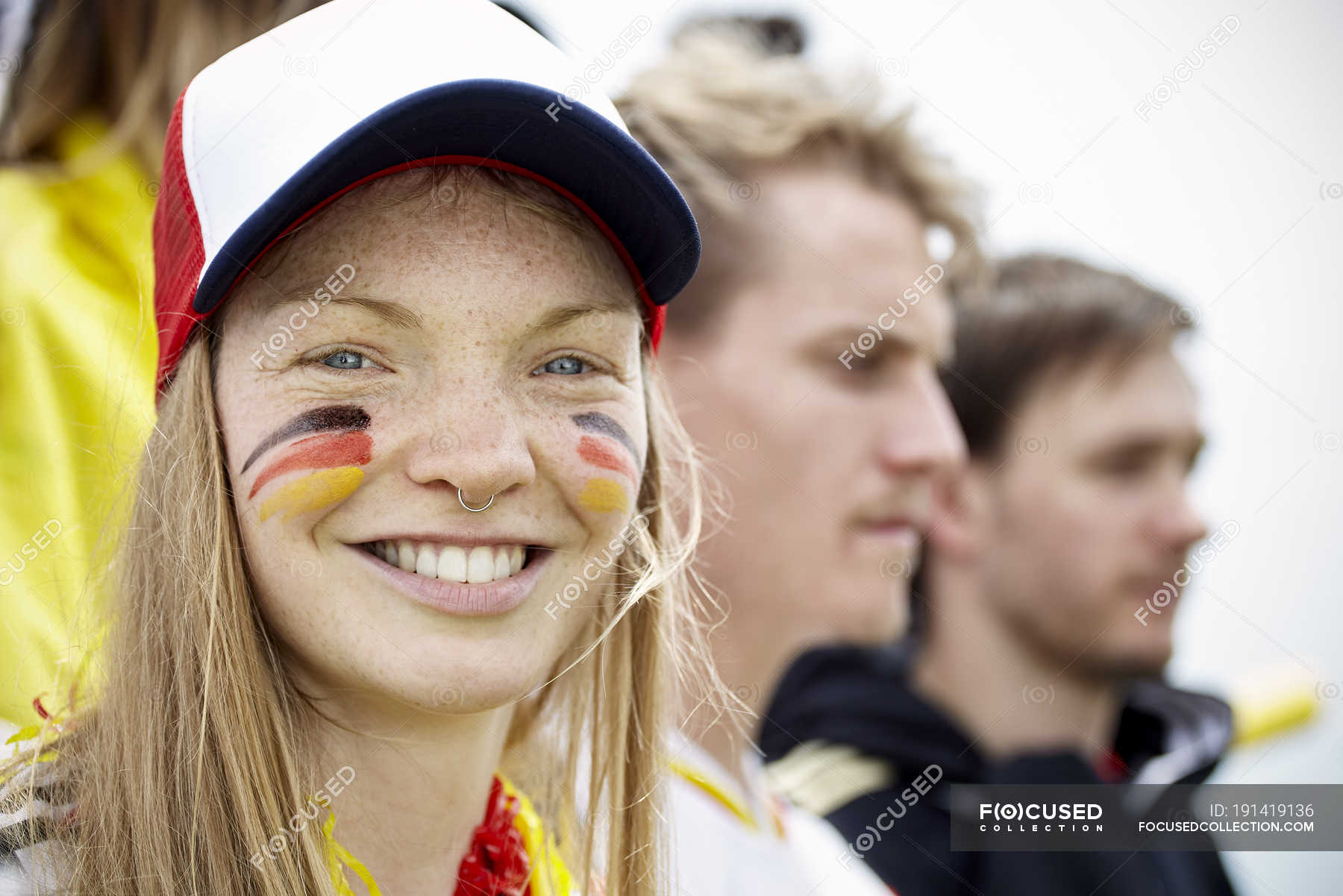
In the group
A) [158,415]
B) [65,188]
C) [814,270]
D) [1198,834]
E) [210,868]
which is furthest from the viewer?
[1198,834]

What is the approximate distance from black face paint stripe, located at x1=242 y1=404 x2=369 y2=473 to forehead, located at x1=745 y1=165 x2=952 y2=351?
1.61 meters

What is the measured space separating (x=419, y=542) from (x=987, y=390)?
2604 mm

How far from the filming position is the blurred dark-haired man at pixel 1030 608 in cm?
320

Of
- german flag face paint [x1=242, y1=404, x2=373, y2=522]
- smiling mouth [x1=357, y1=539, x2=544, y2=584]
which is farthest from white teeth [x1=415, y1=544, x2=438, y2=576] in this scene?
german flag face paint [x1=242, y1=404, x2=373, y2=522]

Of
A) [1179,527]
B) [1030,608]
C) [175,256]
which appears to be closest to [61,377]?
[175,256]

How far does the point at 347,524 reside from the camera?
48.7 inches

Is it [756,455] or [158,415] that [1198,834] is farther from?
[158,415]

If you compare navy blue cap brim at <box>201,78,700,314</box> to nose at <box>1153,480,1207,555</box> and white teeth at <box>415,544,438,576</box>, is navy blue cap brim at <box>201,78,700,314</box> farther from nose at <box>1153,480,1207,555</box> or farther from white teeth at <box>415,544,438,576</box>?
nose at <box>1153,480,1207,555</box>

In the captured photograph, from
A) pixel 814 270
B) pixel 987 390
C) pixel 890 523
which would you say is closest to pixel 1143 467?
pixel 987 390

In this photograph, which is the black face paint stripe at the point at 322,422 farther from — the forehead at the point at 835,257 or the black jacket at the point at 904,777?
the black jacket at the point at 904,777

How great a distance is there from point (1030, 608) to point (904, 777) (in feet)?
2.03

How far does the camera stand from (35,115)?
2.22 metres

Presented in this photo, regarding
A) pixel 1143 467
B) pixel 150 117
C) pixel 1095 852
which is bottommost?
pixel 1095 852

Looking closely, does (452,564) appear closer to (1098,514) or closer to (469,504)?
(469,504)
